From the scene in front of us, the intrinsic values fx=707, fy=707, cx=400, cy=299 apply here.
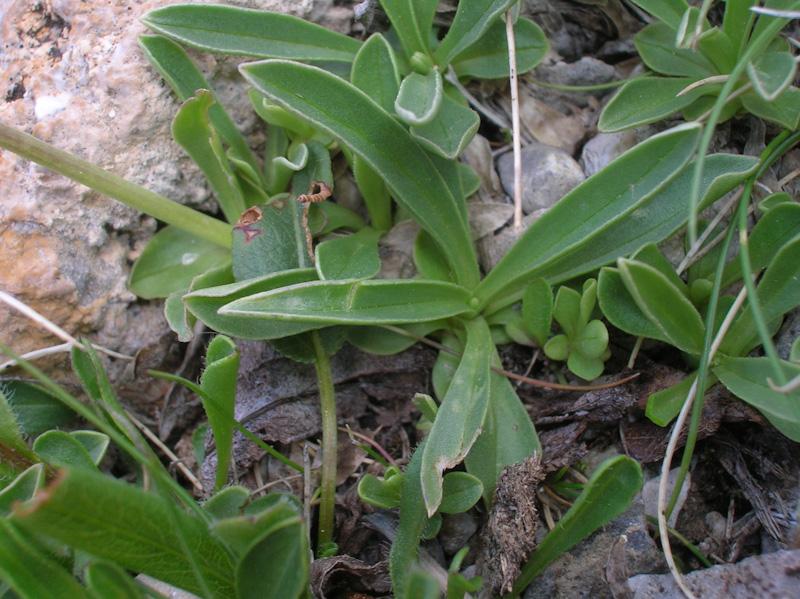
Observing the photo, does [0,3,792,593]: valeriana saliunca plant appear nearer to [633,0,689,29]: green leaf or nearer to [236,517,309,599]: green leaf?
[236,517,309,599]: green leaf

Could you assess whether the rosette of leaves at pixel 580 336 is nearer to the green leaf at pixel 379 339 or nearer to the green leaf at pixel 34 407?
the green leaf at pixel 379 339

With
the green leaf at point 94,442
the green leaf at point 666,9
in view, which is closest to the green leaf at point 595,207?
the green leaf at point 666,9

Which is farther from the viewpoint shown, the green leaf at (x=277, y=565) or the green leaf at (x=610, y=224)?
the green leaf at (x=610, y=224)

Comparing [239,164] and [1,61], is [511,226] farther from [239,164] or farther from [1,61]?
[1,61]

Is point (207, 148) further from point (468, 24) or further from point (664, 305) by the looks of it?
point (664, 305)

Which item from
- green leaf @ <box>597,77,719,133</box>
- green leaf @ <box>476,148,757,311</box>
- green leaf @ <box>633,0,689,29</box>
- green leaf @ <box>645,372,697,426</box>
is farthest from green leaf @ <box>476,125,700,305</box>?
green leaf @ <box>633,0,689,29</box>

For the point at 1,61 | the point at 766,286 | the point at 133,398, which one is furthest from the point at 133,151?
the point at 766,286

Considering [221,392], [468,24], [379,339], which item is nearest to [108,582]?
[221,392]
